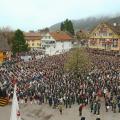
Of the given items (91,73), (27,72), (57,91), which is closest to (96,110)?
(57,91)

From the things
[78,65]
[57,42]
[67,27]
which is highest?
[67,27]

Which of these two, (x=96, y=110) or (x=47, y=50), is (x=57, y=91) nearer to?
(x=96, y=110)

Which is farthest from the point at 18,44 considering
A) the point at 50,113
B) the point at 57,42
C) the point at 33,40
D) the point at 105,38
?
the point at 50,113

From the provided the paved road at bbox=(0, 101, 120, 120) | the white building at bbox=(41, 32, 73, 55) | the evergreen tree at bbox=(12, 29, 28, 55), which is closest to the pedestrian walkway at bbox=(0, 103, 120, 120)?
the paved road at bbox=(0, 101, 120, 120)

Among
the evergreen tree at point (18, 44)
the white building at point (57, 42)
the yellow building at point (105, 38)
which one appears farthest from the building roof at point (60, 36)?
the evergreen tree at point (18, 44)

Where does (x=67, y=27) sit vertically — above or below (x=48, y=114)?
above

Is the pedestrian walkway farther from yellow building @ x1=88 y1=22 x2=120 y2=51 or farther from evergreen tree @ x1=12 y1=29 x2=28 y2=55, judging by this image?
evergreen tree @ x1=12 y1=29 x2=28 y2=55

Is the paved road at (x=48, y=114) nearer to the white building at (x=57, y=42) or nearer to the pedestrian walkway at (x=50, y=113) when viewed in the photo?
the pedestrian walkway at (x=50, y=113)

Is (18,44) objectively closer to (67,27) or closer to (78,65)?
(67,27)
